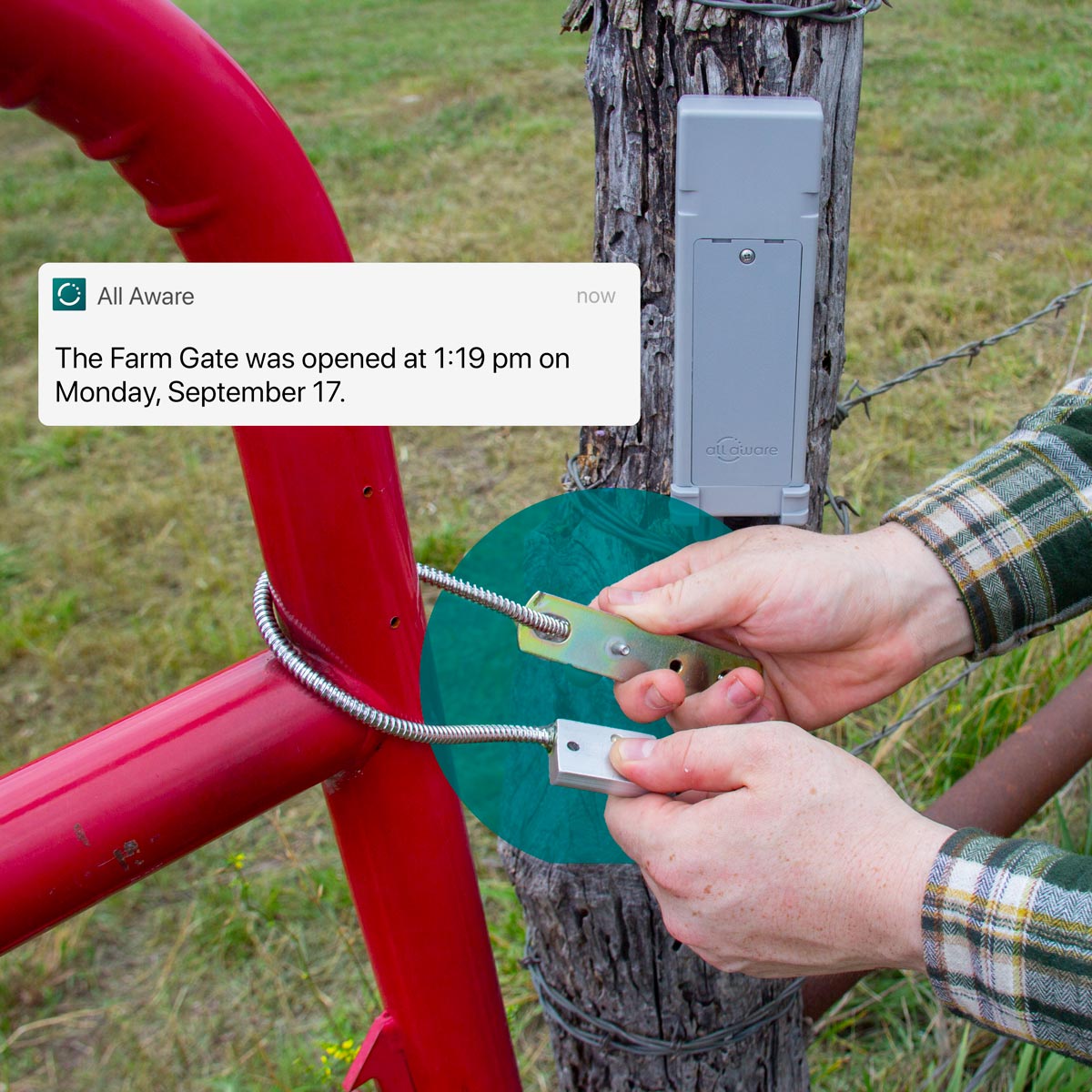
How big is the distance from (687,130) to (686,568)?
38 centimetres

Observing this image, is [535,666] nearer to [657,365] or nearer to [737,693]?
[737,693]

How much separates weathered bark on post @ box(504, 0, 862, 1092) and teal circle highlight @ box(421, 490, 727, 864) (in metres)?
0.09

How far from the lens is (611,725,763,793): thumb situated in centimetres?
84

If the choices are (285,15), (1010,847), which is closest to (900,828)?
(1010,847)

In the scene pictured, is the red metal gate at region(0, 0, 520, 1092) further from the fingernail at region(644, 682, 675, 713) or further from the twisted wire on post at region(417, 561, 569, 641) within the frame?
the fingernail at region(644, 682, 675, 713)

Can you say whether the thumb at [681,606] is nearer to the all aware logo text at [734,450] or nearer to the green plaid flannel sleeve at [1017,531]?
the all aware logo text at [734,450]

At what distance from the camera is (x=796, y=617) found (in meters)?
0.95

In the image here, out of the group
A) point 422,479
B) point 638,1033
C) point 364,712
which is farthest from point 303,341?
point 422,479

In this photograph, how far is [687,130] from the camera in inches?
30.9

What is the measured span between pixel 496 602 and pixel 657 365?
295 mm

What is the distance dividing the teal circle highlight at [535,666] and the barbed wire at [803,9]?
1.31 feet

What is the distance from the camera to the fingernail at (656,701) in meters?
0.86

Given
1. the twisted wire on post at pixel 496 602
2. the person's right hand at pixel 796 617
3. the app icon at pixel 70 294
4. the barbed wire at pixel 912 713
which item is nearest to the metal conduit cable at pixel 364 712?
the twisted wire on post at pixel 496 602

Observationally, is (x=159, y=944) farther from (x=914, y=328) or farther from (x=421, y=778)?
(x=914, y=328)
